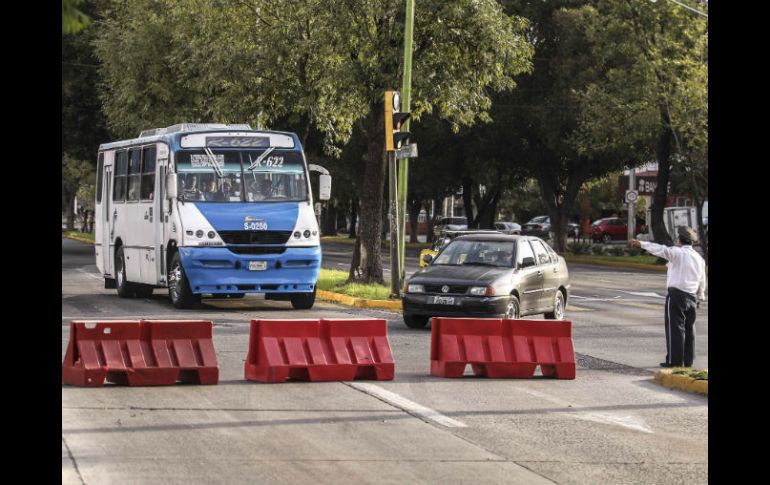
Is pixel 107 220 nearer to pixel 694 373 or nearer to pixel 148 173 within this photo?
pixel 148 173

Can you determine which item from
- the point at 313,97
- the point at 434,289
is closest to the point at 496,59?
the point at 313,97

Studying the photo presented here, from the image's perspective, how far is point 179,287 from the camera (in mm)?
22984

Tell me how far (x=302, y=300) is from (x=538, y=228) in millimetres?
59821

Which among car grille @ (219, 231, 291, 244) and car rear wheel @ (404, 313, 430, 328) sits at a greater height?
car grille @ (219, 231, 291, 244)

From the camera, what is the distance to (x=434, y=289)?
20.1m

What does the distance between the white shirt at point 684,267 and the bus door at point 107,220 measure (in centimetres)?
1396

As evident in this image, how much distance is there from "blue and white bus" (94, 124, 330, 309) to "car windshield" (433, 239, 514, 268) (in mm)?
2899

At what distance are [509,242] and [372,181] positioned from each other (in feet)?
29.1

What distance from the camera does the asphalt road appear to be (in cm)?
919

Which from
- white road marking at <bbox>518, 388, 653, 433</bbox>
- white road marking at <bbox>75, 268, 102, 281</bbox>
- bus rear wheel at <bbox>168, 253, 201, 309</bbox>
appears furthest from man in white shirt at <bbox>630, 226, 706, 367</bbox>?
white road marking at <bbox>75, 268, 102, 281</bbox>

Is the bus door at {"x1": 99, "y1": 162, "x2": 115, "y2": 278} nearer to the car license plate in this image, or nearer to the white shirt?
the car license plate

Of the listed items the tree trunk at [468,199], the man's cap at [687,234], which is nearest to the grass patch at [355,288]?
the man's cap at [687,234]

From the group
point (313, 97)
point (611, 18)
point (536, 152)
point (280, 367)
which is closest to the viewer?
point (280, 367)
